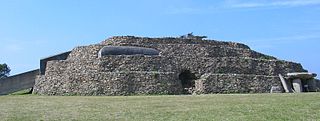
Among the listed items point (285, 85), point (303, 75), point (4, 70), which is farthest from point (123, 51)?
point (4, 70)

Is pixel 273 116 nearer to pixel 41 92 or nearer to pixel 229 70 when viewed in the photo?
pixel 229 70

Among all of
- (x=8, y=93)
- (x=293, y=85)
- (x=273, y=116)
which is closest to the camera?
(x=273, y=116)

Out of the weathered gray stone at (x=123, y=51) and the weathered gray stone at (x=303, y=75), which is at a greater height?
the weathered gray stone at (x=123, y=51)

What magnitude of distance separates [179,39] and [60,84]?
11.2 meters

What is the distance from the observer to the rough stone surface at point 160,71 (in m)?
30.2

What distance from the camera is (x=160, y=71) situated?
31984mm

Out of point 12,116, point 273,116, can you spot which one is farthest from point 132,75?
point 273,116

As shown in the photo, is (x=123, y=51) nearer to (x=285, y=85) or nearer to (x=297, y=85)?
(x=285, y=85)

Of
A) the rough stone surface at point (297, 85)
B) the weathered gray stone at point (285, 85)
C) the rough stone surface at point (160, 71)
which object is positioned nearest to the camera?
the rough stone surface at point (160, 71)

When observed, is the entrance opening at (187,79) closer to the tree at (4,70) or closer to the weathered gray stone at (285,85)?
the weathered gray stone at (285,85)

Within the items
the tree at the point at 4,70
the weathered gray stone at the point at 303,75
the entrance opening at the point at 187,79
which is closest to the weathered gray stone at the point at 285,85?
the weathered gray stone at the point at 303,75

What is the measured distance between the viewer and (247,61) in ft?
114

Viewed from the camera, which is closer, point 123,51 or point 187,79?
point 187,79

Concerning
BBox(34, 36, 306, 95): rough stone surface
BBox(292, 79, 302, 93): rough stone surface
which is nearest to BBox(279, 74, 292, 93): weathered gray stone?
BBox(34, 36, 306, 95): rough stone surface
